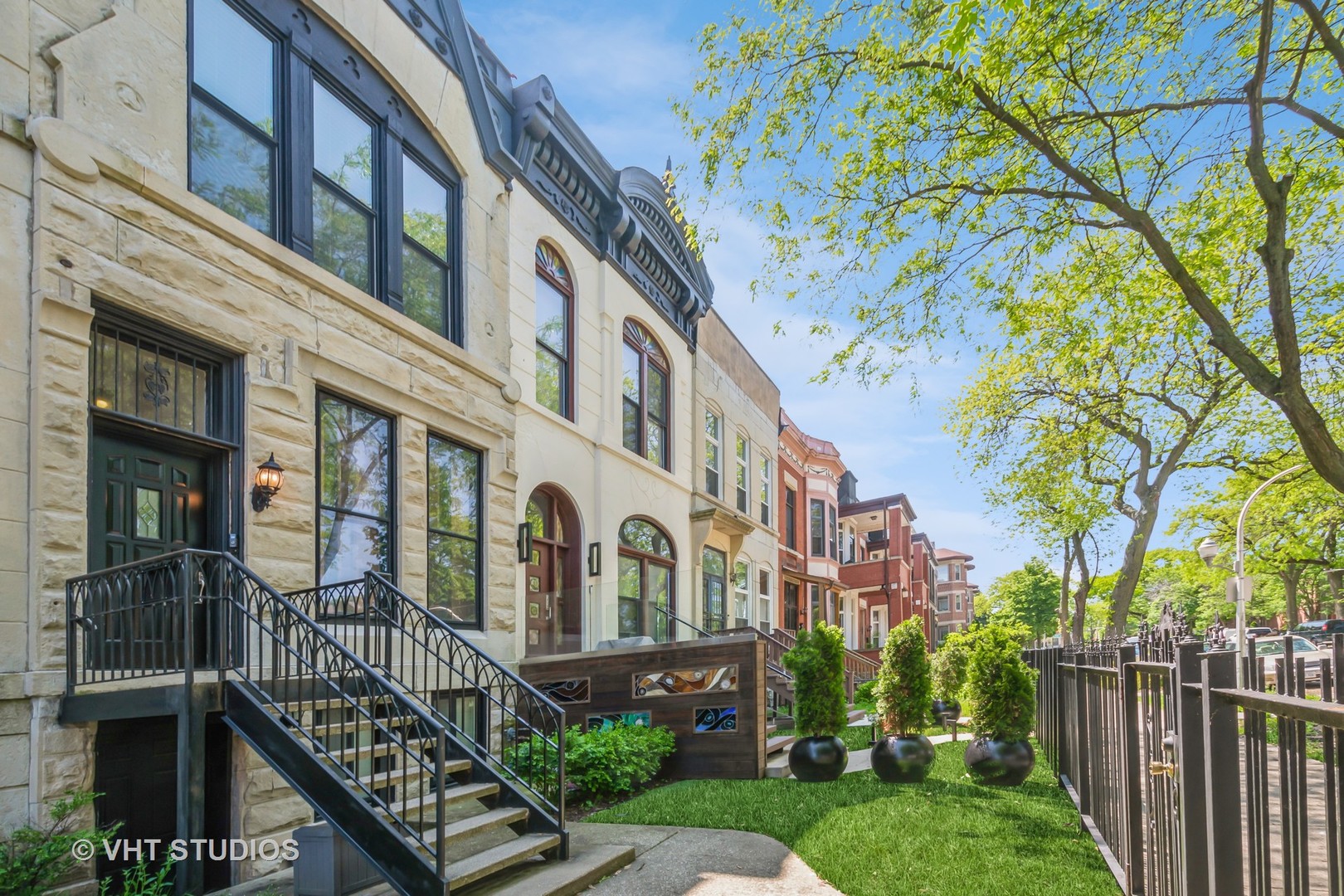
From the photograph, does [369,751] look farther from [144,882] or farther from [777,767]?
[777,767]

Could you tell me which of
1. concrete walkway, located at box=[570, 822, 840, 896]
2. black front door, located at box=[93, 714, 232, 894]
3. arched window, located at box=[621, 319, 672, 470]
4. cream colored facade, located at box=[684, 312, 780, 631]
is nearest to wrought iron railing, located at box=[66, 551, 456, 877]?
black front door, located at box=[93, 714, 232, 894]

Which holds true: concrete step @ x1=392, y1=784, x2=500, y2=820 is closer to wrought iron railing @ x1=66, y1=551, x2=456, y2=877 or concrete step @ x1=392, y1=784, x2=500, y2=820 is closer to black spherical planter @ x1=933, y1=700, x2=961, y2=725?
wrought iron railing @ x1=66, y1=551, x2=456, y2=877

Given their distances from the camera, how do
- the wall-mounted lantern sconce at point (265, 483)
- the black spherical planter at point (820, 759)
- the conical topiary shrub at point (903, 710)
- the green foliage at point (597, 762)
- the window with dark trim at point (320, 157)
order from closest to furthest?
the wall-mounted lantern sconce at point (265, 483) → the window with dark trim at point (320, 157) → the green foliage at point (597, 762) → the conical topiary shrub at point (903, 710) → the black spherical planter at point (820, 759)

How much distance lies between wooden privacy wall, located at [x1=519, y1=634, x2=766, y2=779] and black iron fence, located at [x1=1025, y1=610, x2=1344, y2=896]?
159 inches

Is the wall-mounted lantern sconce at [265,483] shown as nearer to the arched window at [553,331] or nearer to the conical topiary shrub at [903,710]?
the arched window at [553,331]

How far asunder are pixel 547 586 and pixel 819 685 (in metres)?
4.71

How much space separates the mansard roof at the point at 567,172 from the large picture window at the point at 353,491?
14.3ft

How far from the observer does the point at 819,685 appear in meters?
10.2

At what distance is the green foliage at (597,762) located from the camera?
32.0ft

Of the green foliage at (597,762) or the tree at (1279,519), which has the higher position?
the tree at (1279,519)

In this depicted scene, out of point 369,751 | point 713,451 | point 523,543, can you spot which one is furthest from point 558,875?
point 713,451

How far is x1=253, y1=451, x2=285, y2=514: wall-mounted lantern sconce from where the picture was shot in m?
7.73

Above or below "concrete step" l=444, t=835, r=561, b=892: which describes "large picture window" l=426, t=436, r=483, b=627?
above

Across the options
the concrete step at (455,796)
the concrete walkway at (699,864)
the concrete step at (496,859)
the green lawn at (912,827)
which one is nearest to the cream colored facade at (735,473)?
the green lawn at (912,827)
